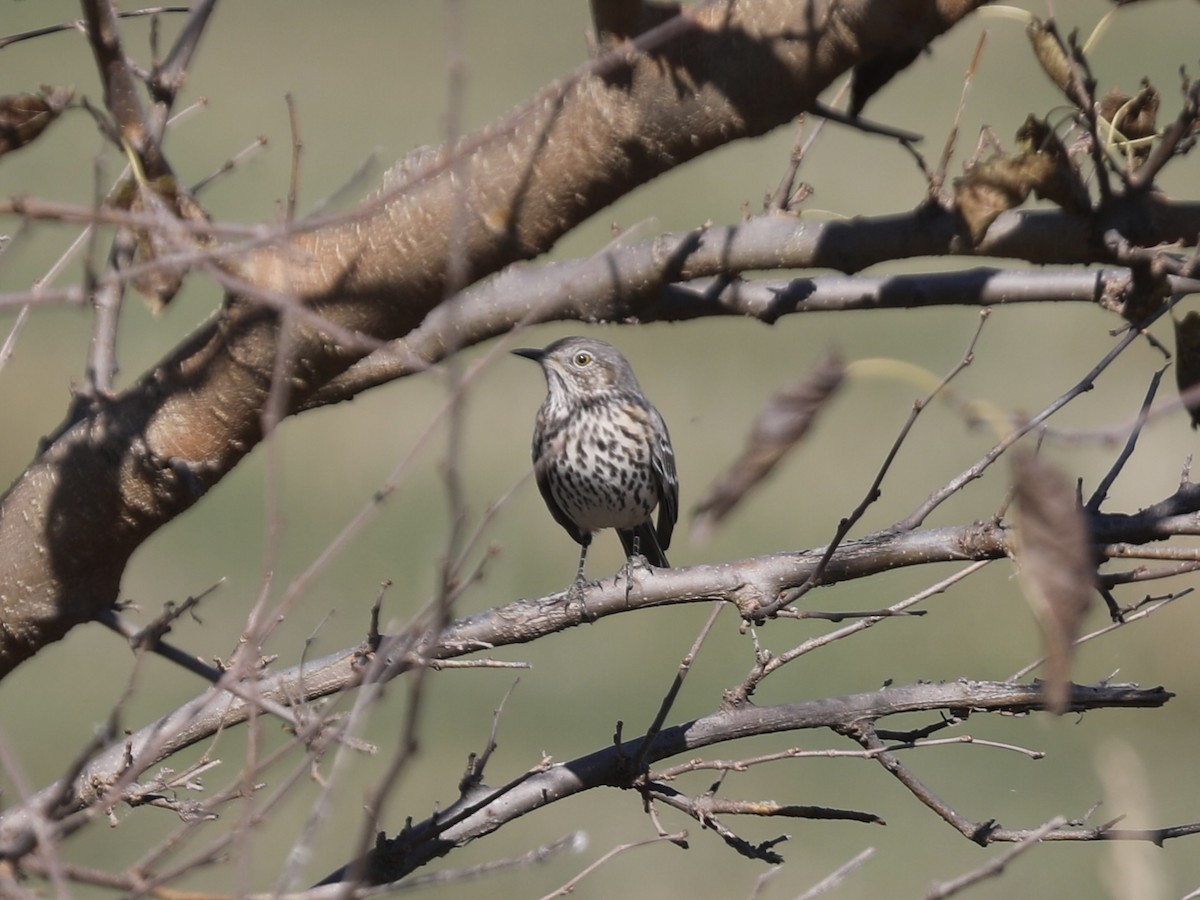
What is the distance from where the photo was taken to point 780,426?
1.63 m

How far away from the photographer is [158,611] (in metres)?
11.0

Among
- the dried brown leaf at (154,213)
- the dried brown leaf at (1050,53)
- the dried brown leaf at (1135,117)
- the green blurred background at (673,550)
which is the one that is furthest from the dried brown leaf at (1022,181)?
the green blurred background at (673,550)

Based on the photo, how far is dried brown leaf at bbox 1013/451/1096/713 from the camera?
4.80ft

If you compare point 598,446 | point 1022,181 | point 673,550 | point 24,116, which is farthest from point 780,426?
point 673,550

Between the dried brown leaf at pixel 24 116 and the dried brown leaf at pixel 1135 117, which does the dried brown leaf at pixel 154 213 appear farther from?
the dried brown leaf at pixel 1135 117

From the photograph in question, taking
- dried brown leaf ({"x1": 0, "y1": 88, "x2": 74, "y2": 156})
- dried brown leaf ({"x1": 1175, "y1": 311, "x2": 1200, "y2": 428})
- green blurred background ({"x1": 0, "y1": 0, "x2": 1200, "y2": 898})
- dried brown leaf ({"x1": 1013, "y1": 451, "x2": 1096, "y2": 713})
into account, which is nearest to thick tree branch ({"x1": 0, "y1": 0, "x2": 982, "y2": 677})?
dried brown leaf ({"x1": 0, "y1": 88, "x2": 74, "y2": 156})

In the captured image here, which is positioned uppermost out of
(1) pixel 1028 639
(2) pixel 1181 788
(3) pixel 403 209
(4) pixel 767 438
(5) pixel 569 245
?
(3) pixel 403 209

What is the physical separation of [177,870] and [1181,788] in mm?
9551

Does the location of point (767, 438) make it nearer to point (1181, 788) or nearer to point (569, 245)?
point (1181, 788)

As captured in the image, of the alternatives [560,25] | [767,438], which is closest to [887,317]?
[560,25]

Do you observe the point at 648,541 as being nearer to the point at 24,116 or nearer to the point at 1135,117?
the point at 1135,117

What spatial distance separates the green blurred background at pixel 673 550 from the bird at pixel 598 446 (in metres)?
1.42

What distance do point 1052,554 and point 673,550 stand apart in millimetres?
10768

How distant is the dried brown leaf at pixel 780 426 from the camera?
63.8 inches
